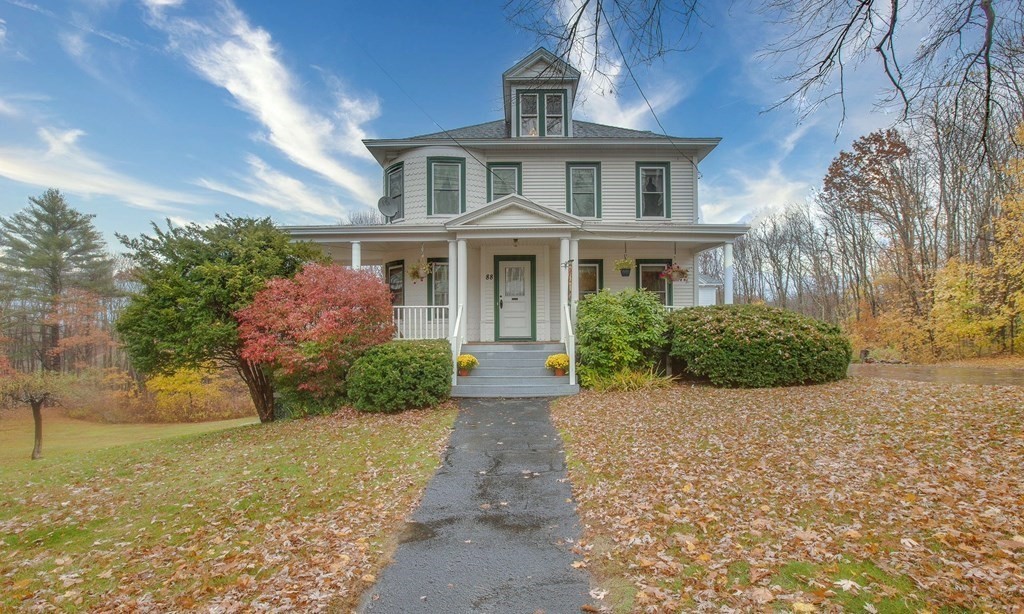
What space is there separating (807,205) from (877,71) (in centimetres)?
2987

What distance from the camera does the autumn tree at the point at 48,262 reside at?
2416 cm

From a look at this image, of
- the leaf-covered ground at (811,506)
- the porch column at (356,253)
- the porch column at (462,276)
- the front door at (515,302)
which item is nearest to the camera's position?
the leaf-covered ground at (811,506)

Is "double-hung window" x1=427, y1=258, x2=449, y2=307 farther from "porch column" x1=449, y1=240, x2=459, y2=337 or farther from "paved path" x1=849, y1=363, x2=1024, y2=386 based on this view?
"paved path" x1=849, y1=363, x2=1024, y2=386

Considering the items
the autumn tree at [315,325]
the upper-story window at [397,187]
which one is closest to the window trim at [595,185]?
the upper-story window at [397,187]

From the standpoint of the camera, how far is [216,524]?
4133 mm

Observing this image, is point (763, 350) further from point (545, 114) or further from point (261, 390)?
point (261, 390)

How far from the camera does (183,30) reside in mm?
9508

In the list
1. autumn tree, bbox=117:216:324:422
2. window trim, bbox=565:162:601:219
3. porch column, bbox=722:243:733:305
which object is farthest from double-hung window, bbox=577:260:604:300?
autumn tree, bbox=117:216:324:422

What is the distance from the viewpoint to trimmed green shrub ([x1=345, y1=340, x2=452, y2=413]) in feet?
29.0

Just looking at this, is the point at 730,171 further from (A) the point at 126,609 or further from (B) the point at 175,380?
(B) the point at 175,380

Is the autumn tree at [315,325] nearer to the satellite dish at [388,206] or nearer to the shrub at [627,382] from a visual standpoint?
the satellite dish at [388,206]

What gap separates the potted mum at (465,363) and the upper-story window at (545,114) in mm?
7606

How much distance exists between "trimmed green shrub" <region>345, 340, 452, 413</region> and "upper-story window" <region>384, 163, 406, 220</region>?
6079mm

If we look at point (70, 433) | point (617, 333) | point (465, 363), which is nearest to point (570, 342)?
point (617, 333)
